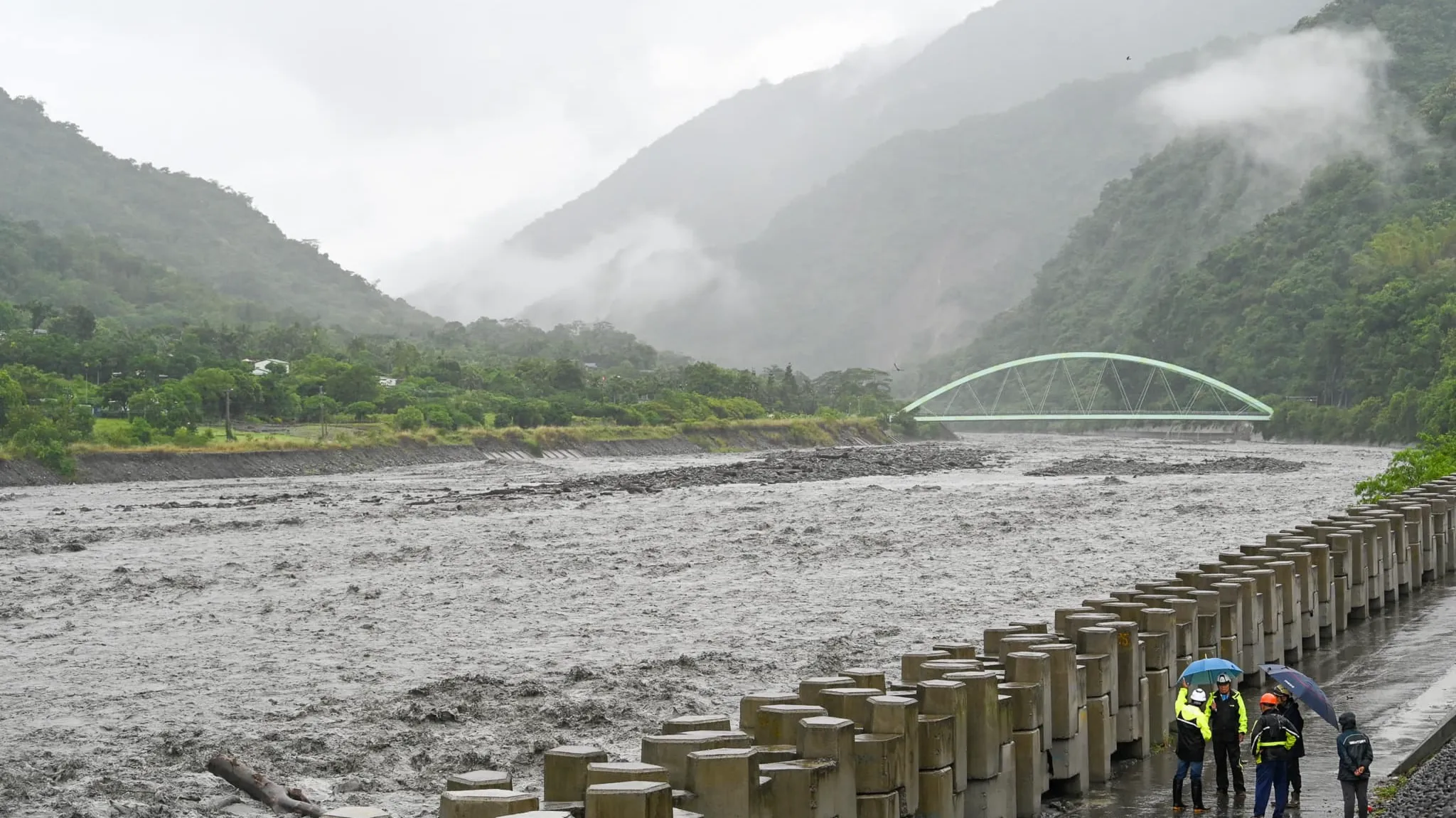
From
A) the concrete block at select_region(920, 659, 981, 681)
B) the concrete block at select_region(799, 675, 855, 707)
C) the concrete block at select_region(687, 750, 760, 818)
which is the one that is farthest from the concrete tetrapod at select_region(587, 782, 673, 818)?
the concrete block at select_region(920, 659, 981, 681)

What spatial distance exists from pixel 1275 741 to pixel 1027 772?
5.65 feet

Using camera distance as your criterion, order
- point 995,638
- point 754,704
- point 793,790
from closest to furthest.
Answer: point 793,790
point 754,704
point 995,638

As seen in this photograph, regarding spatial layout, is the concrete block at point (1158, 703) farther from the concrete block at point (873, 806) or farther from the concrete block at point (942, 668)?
the concrete block at point (873, 806)

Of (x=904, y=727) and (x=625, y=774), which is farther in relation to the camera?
(x=904, y=727)

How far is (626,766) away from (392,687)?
10278mm

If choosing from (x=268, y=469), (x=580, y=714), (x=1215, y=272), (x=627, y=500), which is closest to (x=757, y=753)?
(x=580, y=714)

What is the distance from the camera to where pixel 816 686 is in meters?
9.18

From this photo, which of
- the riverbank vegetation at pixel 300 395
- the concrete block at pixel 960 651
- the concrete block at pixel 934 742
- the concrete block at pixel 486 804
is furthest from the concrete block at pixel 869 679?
the riverbank vegetation at pixel 300 395

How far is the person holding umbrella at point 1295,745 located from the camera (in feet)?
33.2

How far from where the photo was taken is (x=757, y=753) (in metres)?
7.69

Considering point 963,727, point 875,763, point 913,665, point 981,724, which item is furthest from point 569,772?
point 913,665

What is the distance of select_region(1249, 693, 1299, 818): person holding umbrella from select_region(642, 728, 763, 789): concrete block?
434cm

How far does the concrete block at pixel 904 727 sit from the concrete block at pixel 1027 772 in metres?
1.67

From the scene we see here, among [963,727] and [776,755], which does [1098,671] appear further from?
[776,755]
